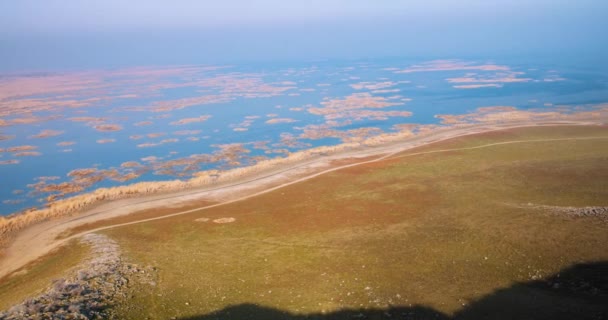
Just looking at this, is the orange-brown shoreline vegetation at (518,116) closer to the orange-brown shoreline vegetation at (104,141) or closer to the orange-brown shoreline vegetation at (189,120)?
the orange-brown shoreline vegetation at (189,120)

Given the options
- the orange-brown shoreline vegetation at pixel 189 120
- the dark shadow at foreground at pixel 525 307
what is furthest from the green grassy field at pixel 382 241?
the orange-brown shoreline vegetation at pixel 189 120

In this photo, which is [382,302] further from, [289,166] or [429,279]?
[289,166]

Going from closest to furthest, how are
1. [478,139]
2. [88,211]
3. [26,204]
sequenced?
[88,211]
[26,204]
[478,139]

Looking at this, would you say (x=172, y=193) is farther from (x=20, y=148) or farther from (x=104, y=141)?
(x=20, y=148)

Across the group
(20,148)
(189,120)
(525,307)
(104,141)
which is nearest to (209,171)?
(104,141)

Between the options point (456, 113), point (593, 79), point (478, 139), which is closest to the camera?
point (478, 139)

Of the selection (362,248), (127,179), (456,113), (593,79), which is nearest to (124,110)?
(127,179)
